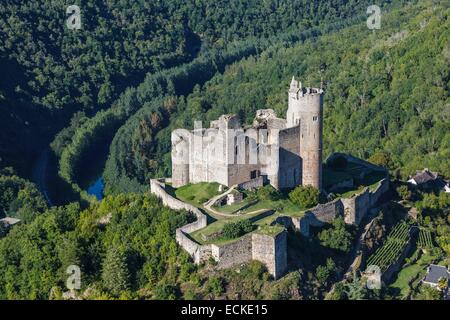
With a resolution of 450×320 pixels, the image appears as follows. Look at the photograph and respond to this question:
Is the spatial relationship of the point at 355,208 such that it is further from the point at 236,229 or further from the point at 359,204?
the point at 236,229

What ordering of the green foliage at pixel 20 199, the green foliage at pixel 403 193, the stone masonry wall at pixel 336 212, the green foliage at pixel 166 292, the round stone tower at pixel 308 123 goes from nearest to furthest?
the green foliage at pixel 166 292 < the stone masonry wall at pixel 336 212 < the round stone tower at pixel 308 123 < the green foliage at pixel 403 193 < the green foliage at pixel 20 199

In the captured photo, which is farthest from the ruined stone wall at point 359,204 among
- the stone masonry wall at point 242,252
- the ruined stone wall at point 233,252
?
the ruined stone wall at point 233,252

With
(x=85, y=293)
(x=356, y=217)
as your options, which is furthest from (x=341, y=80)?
(x=85, y=293)

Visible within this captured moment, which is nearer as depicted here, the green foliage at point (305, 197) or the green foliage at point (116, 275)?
the green foliage at point (116, 275)

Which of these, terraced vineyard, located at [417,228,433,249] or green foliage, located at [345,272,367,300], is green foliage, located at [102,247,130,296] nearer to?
green foliage, located at [345,272,367,300]

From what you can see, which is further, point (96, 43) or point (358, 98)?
point (96, 43)

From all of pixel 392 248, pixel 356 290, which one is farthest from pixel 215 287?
pixel 392 248

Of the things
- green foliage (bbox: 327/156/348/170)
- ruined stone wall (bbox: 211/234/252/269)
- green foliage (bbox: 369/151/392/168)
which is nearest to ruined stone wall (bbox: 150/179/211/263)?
ruined stone wall (bbox: 211/234/252/269)

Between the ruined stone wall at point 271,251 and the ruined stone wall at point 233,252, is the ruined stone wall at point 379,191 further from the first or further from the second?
the ruined stone wall at point 233,252
